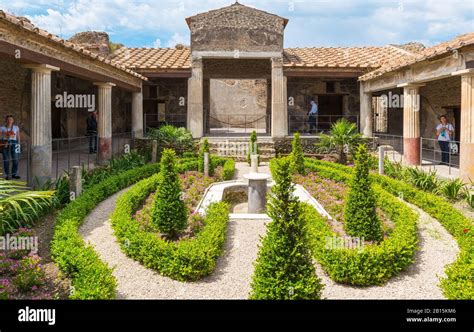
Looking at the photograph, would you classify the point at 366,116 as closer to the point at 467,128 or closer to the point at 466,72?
the point at 467,128

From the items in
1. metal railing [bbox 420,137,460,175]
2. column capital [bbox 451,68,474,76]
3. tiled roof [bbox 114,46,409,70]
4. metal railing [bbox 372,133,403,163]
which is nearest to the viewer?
column capital [bbox 451,68,474,76]

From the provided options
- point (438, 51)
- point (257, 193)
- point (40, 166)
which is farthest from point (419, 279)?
point (40, 166)

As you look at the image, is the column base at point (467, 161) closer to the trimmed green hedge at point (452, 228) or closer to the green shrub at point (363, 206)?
the trimmed green hedge at point (452, 228)

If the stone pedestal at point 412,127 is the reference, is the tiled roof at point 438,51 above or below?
above

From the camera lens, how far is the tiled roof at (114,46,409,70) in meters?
17.5

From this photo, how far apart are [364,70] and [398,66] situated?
4195 mm

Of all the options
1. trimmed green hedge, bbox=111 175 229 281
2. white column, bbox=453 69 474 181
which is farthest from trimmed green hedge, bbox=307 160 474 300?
trimmed green hedge, bbox=111 175 229 281

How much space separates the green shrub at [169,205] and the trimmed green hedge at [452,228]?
443cm

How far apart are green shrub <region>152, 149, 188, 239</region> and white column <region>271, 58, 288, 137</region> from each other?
10.3 m

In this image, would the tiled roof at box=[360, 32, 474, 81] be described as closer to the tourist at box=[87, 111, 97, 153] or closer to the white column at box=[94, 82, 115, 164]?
the white column at box=[94, 82, 115, 164]

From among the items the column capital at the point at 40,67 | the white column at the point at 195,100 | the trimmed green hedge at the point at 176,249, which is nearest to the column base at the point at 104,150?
the white column at the point at 195,100

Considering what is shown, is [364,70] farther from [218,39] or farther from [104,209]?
[104,209]

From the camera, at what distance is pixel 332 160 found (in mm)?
16172

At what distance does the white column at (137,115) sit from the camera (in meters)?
17.6
